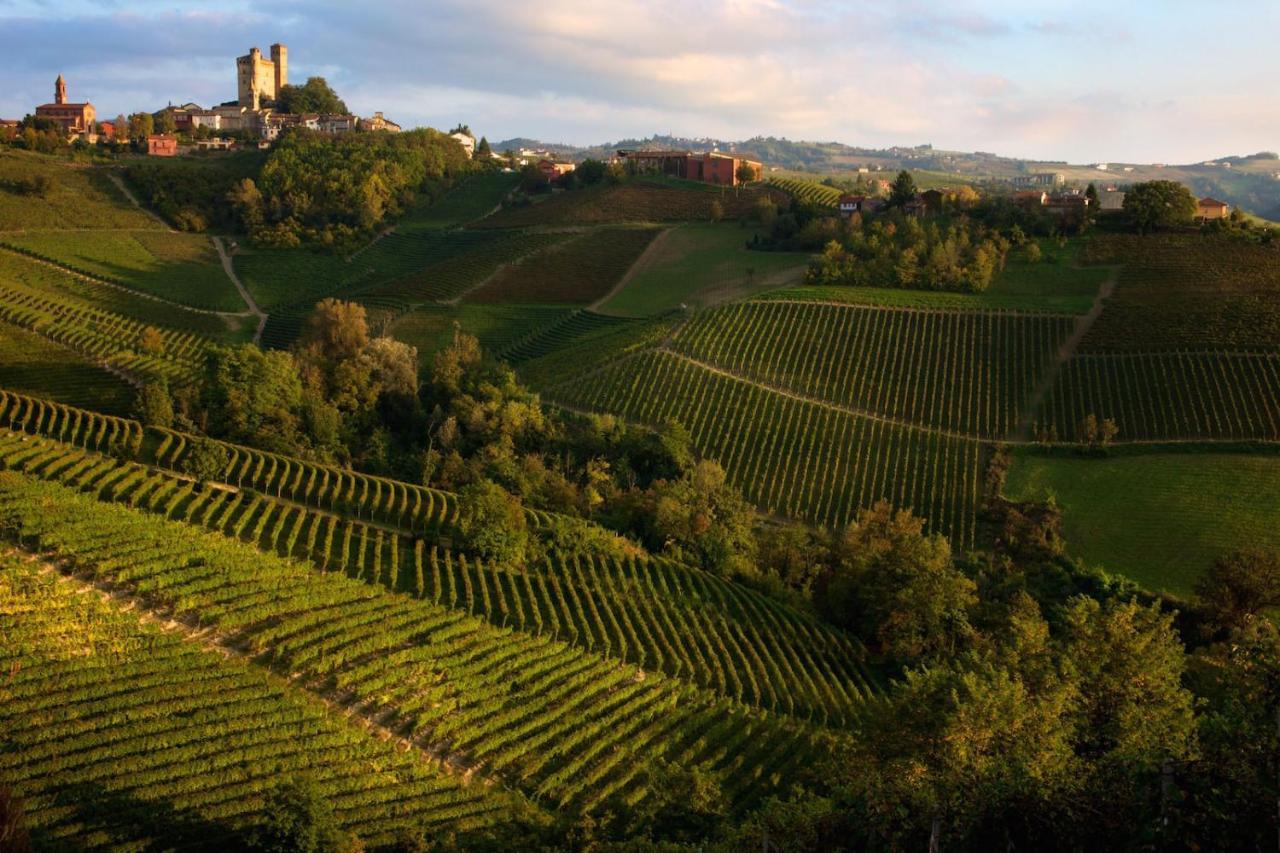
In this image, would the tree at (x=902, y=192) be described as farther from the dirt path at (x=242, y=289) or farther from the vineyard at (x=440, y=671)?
the vineyard at (x=440, y=671)

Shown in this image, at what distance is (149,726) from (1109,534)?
35027mm

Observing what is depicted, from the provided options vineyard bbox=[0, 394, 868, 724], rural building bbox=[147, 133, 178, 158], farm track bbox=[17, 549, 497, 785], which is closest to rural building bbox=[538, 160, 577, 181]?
rural building bbox=[147, 133, 178, 158]

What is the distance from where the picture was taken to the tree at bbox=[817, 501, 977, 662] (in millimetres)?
30438

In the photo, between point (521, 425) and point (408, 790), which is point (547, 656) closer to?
point (408, 790)

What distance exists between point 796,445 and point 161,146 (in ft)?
277

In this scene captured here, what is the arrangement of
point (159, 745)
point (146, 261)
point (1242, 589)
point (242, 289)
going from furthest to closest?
point (146, 261) → point (242, 289) → point (1242, 589) → point (159, 745)

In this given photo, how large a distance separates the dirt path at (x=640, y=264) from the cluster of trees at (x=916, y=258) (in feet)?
47.8

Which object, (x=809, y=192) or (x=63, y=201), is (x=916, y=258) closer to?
(x=809, y=192)

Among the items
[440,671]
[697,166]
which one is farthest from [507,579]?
[697,166]

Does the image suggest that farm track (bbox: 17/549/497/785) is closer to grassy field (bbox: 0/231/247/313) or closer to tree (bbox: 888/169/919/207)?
grassy field (bbox: 0/231/247/313)

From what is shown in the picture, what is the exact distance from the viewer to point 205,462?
32781 millimetres

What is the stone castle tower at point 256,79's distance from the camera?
126875 mm

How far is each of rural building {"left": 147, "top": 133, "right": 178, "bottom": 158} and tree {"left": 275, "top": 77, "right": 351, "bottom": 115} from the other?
25154 mm

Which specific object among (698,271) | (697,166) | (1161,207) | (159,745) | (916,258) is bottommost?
(159,745)
